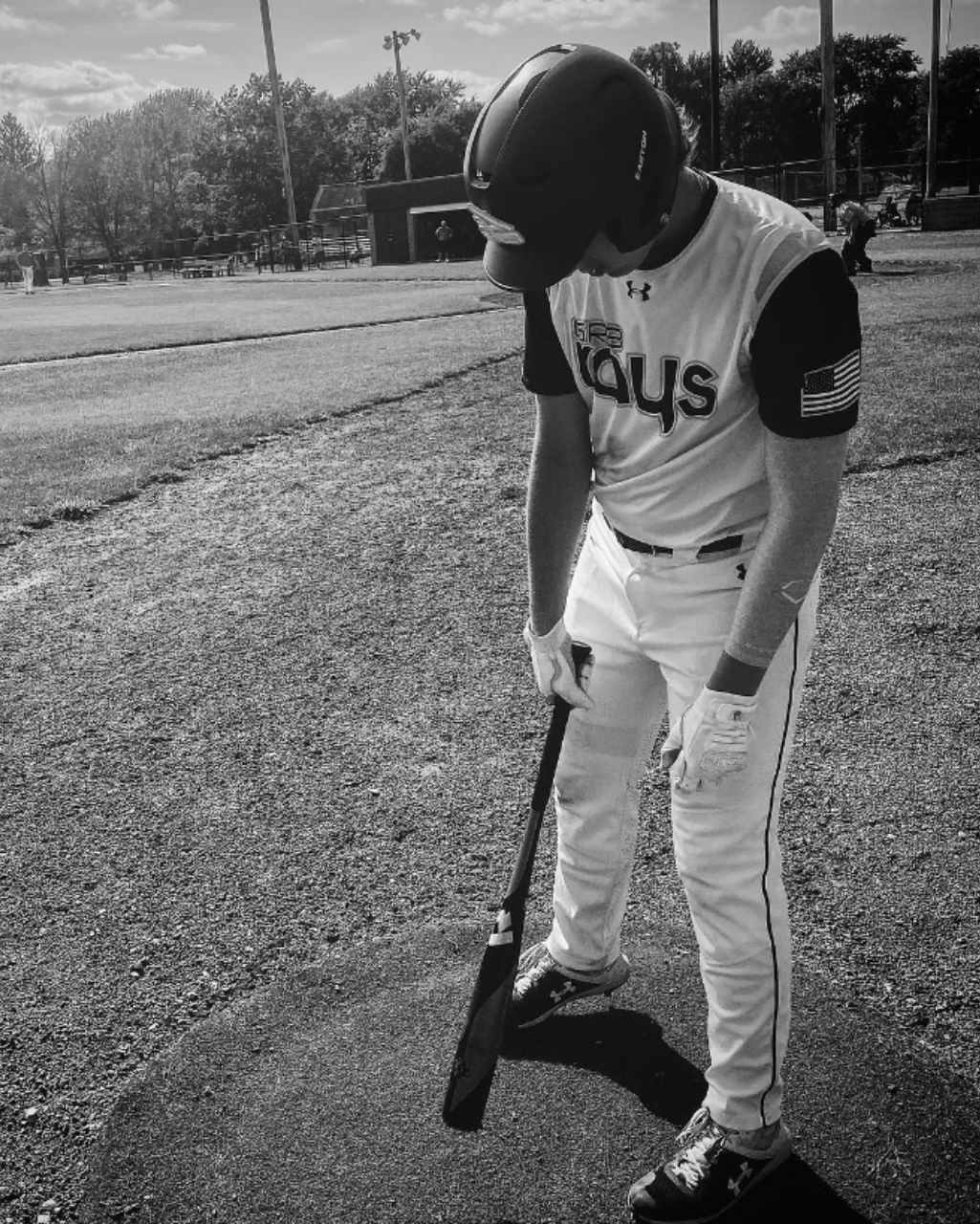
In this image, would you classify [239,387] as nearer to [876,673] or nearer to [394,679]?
[394,679]

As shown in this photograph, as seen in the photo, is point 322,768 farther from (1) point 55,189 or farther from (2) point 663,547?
(1) point 55,189

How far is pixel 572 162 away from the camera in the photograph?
6.98 feet

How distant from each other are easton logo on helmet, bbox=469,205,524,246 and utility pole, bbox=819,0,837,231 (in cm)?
2876

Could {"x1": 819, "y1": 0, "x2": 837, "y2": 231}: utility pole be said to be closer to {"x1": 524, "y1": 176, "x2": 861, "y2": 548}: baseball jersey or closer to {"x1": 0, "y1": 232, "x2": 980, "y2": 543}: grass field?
{"x1": 0, "y1": 232, "x2": 980, "y2": 543}: grass field

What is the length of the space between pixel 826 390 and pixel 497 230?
757 millimetres

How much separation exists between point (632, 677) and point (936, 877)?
1.55m

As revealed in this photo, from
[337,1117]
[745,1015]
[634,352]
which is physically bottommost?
[337,1117]

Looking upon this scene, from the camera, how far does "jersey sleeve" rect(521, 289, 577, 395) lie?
8.27 feet

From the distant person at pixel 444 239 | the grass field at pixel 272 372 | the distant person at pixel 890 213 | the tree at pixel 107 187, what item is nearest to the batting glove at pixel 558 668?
the grass field at pixel 272 372

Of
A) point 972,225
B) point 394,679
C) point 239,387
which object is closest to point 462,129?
point 972,225

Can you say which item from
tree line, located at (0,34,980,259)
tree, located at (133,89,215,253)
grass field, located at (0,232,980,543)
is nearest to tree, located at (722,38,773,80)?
tree line, located at (0,34,980,259)

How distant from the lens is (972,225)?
34.5 meters

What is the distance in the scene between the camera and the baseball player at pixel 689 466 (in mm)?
2068

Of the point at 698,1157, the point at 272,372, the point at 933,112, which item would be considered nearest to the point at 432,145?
Answer: the point at 933,112
